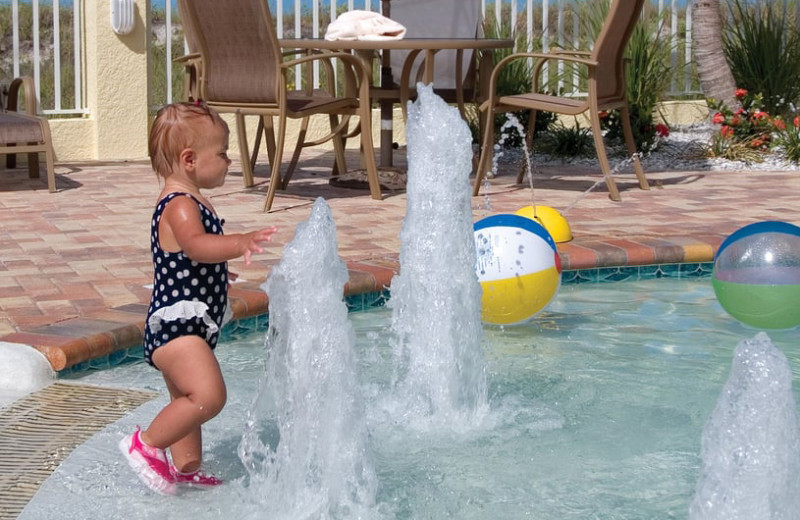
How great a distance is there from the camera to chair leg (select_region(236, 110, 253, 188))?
7445 mm

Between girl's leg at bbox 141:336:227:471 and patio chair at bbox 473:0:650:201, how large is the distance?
449cm

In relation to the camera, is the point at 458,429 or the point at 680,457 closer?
the point at 680,457

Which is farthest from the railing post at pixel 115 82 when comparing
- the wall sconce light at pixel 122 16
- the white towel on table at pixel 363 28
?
the white towel on table at pixel 363 28

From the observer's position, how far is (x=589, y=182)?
27.3ft

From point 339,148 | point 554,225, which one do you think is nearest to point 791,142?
point 339,148

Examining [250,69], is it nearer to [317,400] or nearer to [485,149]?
[485,149]

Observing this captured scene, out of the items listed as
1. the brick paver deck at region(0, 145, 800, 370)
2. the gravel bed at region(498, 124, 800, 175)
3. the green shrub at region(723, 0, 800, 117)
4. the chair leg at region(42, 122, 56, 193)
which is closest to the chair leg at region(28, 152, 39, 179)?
the brick paver deck at region(0, 145, 800, 370)

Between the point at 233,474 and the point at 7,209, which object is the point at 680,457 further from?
the point at 7,209

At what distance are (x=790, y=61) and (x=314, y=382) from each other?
8.35 metres

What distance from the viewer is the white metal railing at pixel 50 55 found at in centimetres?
941

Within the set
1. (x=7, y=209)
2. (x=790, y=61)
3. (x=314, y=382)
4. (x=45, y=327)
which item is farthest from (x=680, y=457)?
(x=790, y=61)

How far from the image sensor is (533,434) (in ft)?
11.3

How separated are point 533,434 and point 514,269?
911 mm

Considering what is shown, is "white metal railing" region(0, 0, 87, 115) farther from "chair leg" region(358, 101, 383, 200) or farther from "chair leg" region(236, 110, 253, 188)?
"chair leg" region(358, 101, 383, 200)
